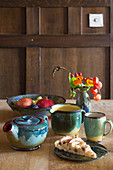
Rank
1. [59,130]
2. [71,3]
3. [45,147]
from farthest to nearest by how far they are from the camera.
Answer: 1. [71,3]
2. [59,130]
3. [45,147]

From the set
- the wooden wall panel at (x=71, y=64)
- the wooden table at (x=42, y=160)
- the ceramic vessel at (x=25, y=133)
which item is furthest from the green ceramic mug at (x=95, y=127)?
the wooden wall panel at (x=71, y=64)

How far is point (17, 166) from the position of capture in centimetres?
69

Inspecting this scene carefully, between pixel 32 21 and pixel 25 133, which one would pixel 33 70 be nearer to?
pixel 32 21

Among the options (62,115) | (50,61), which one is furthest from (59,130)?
(50,61)

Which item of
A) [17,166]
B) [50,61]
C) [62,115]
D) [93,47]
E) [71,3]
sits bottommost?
[17,166]

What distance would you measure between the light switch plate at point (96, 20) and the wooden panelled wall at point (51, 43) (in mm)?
48

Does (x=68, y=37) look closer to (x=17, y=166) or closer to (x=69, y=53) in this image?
(x=69, y=53)

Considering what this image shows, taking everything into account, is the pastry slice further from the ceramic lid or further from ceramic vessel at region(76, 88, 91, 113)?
ceramic vessel at region(76, 88, 91, 113)

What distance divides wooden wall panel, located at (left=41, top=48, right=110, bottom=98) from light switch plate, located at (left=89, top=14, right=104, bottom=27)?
328 millimetres

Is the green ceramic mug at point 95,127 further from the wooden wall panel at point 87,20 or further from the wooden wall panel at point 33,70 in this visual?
the wooden wall panel at point 87,20

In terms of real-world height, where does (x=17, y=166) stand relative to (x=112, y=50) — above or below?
below

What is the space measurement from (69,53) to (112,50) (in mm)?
573

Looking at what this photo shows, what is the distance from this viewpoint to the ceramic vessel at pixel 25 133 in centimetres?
77

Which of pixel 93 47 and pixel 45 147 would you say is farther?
pixel 93 47
